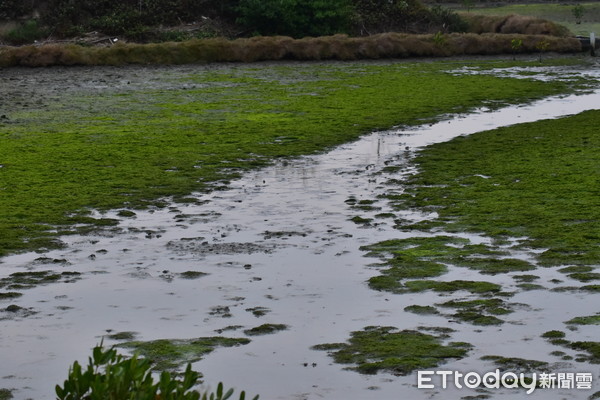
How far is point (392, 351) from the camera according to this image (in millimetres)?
8570

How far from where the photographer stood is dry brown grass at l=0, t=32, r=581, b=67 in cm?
4110

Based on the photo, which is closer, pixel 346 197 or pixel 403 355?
pixel 403 355

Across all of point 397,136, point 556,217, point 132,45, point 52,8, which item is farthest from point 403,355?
point 52,8

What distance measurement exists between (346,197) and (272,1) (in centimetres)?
3467

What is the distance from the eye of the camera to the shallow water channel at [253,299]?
817 cm

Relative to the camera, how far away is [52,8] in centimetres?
5059

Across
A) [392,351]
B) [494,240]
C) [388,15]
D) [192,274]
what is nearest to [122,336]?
[192,274]

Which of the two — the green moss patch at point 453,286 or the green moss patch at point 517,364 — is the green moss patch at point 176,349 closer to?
the green moss patch at point 517,364

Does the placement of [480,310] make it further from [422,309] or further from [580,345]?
[580,345]

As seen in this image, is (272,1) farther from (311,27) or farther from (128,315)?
(128,315)

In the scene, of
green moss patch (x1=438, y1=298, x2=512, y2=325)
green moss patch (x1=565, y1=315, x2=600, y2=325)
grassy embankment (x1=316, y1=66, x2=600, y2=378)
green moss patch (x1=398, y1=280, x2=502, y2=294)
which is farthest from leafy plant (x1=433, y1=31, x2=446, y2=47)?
green moss patch (x1=565, y1=315, x2=600, y2=325)

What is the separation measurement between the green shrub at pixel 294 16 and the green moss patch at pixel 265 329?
131 feet

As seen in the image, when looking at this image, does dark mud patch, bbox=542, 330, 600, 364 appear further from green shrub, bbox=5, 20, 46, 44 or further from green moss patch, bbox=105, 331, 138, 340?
green shrub, bbox=5, 20, 46, 44

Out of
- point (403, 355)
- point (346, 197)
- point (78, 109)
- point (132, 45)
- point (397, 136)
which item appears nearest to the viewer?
point (403, 355)
